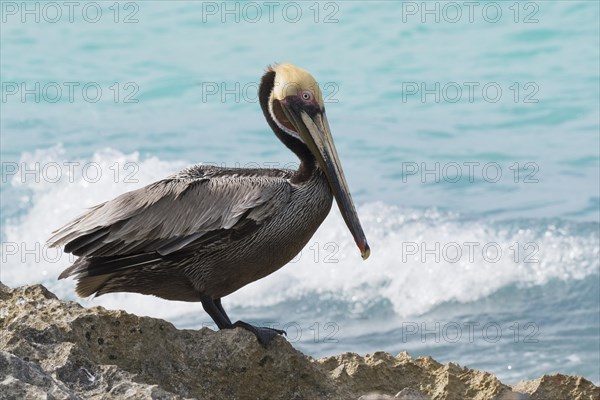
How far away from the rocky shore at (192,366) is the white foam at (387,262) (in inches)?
248

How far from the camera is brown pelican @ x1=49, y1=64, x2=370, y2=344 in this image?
5.32 m

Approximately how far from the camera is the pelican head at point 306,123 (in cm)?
566

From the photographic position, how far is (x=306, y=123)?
227 inches

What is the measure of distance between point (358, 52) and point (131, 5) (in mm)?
5675

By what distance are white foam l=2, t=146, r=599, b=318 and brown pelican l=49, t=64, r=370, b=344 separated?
17.5 ft

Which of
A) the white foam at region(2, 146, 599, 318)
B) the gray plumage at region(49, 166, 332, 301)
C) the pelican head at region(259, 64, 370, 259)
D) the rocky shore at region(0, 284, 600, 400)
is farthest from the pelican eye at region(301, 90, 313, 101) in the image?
the white foam at region(2, 146, 599, 318)

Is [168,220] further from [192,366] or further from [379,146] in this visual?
[379,146]

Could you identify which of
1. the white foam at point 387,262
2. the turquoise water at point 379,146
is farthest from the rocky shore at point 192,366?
the white foam at point 387,262

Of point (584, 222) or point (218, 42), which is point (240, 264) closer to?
point (584, 222)

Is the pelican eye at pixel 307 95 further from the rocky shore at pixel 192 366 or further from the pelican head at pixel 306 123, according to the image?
the rocky shore at pixel 192 366

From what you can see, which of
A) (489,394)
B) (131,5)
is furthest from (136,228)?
(131,5)

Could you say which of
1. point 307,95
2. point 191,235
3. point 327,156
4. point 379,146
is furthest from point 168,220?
point 379,146

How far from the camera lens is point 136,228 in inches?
210

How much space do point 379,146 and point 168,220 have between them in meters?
11.7
